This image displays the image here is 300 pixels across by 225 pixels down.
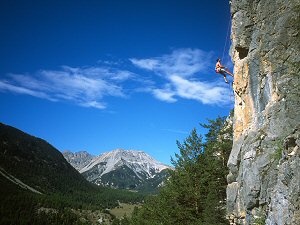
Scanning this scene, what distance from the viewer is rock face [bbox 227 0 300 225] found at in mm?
13859

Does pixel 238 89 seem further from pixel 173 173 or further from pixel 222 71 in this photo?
pixel 173 173

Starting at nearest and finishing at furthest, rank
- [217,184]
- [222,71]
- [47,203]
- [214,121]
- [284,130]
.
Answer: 1. [284,130]
2. [222,71]
3. [217,184]
4. [214,121]
5. [47,203]

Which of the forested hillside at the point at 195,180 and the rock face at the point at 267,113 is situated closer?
the rock face at the point at 267,113

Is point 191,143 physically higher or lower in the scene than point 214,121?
lower

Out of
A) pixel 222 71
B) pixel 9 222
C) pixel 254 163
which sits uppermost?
pixel 222 71

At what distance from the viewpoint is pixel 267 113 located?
1834cm

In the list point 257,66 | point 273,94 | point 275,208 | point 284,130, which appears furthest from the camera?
point 257,66

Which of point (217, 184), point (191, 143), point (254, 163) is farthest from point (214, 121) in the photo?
point (254, 163)

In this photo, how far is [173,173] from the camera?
33.9 metres

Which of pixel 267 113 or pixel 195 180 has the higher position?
pixel 267 113

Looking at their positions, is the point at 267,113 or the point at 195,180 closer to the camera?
the point at 267,113

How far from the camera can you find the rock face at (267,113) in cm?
1386

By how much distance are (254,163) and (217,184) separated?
48.4 ft

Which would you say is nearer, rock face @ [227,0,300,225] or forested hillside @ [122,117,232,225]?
rock face @ [227,0,300,225]
